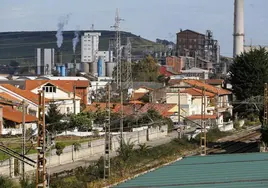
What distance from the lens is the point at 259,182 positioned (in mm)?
7352

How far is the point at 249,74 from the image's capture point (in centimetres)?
2700

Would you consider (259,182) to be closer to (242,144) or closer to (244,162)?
(244,162)

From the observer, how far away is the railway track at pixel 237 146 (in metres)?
16.5

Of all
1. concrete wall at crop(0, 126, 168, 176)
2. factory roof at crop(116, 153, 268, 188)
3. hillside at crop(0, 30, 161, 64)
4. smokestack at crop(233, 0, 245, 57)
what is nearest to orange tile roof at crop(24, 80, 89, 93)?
concrete wall at crop(0, 126, 168, 176)

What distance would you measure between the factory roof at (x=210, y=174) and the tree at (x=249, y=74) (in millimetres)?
17238

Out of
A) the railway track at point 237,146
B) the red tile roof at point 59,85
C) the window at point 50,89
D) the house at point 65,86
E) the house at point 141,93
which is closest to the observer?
the railway track at point 237,146

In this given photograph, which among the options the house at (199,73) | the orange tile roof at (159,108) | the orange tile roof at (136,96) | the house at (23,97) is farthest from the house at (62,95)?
the house at (199,73)

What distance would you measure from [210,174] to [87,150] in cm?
720

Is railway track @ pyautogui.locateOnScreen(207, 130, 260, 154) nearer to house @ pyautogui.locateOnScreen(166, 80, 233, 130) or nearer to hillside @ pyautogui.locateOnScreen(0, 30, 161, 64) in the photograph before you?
house @ pyautogui.locateOnScreen(166, 80, 233, 130)

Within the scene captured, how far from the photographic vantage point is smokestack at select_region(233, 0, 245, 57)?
1592 inches

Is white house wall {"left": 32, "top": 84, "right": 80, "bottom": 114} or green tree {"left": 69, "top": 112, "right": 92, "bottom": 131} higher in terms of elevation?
white house wall {"left": 32, "top": 84, "right": 80, "bottom": 114}

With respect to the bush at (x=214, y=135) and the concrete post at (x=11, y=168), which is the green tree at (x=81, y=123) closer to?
the bush at (x=214, y=135)

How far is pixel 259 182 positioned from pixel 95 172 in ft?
15.2

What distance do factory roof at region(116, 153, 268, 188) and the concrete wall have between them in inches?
141
